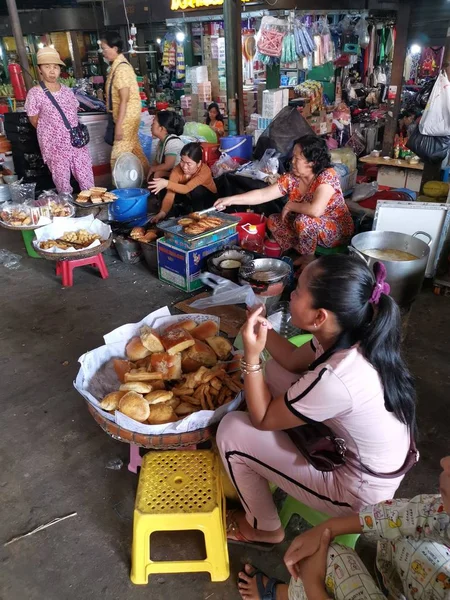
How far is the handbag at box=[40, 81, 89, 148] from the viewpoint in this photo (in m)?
5.04

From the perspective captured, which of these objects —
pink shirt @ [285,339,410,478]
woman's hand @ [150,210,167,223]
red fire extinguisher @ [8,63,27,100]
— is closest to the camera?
pink shirt @ [285,339,410,478]

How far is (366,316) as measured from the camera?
61.6 inches

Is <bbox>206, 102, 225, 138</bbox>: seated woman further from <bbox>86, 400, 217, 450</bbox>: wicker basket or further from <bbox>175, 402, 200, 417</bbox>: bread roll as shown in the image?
<bbox>86, 400, 217, 450</bbox>: wicker basket

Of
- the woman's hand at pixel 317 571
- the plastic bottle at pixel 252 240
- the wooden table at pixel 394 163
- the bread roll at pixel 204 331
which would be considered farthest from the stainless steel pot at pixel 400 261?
the wooden table at pixel 394 163

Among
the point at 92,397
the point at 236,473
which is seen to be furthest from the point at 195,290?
A: the point at 236,473

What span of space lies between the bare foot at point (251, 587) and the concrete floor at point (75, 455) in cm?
5

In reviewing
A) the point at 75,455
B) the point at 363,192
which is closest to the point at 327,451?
the point at 75,455

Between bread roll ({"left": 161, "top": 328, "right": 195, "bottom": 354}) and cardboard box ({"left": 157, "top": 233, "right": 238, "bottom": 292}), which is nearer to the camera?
bread roll ({"left": 161, "top": 328, "right": 195, "bottom": 354})

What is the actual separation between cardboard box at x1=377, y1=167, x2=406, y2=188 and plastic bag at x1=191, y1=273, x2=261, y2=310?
11.6ft

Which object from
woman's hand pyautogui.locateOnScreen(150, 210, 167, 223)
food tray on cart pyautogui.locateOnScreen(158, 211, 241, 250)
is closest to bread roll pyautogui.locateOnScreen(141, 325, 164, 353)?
food tray on cart pyautogui.locateOnScreen(158, 211, 241, 250)

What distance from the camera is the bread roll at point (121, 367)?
2.32m

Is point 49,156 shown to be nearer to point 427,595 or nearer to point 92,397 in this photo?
point 92,397

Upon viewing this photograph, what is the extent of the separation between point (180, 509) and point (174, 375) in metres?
0.67

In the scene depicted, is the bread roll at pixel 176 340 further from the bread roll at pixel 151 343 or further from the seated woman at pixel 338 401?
the seated woman at pixel 338 401
